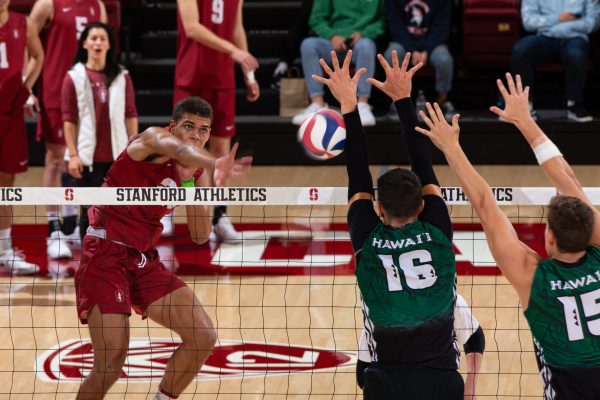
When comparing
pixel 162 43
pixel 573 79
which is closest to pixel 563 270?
pixel 573 79

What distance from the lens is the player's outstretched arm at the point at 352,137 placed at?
16.7ft

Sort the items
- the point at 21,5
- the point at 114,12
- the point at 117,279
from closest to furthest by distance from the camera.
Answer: the point at 117,279 < the point at 114,12 < the point at 21,5

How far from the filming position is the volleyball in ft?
19.3

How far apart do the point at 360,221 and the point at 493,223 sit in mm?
582

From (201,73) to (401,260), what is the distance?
6.15 m

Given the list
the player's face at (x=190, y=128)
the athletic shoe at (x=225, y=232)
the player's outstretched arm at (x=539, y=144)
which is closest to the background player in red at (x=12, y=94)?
the athletic shoe at (x=225, y=232)

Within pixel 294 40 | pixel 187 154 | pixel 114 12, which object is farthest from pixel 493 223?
pixel 114 12

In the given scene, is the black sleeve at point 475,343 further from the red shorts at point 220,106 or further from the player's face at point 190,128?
the red shorts at point 220,106

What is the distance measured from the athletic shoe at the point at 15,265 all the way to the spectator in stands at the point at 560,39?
20.2 feet

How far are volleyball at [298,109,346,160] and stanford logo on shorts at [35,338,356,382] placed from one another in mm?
1938

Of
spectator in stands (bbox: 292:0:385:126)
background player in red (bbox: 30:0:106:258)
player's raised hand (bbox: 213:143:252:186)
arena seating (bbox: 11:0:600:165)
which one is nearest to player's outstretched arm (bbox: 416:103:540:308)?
player's raised hand (bbox: 213:143:252:186)

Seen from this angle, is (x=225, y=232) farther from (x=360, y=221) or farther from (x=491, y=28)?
(x=360, y=221)

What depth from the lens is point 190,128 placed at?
6039 millimetres

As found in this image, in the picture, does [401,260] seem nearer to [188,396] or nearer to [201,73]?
[188,396]
